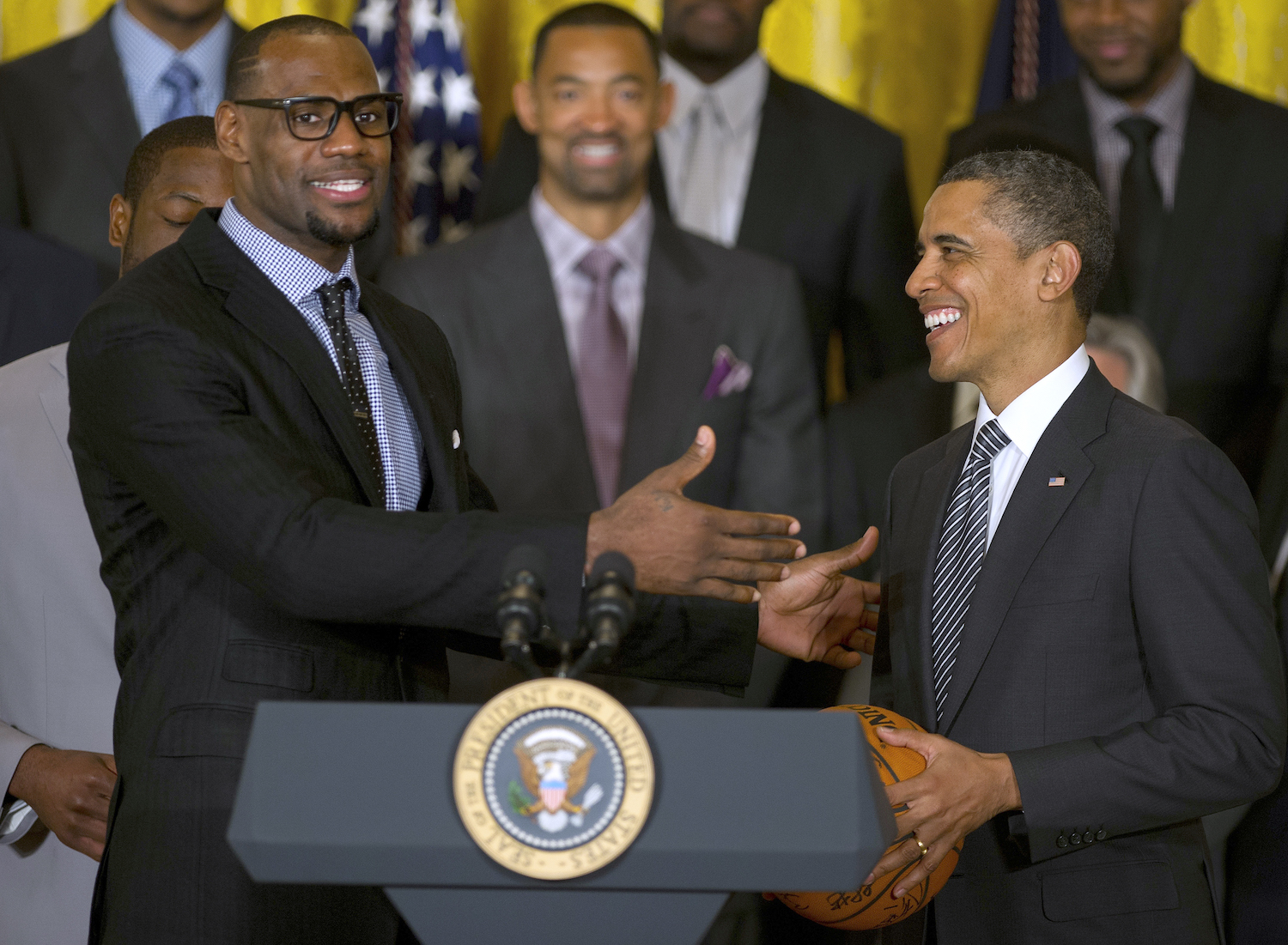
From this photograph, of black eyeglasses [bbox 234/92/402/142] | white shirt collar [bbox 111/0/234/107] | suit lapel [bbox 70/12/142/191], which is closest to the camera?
black eyeglasses [bbox 234/92/402/142]

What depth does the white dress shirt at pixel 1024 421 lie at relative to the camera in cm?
264

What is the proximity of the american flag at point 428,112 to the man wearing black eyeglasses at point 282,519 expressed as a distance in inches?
103

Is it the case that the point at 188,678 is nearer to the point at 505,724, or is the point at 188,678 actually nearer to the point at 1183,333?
the point at 505,724

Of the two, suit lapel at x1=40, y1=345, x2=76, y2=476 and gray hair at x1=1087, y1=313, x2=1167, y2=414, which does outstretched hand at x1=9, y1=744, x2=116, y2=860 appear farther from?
gray hair at x1=1087, y1=313, x2=1167, y2=414

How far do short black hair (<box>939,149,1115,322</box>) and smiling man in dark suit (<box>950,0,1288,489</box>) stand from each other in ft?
7.75

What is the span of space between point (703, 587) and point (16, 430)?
5.68 ft

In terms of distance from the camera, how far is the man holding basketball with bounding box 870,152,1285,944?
2.30m

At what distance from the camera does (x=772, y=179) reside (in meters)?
5.11

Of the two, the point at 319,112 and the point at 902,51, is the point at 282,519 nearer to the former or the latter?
the point at 319,112

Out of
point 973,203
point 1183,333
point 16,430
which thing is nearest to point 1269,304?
point 1183,333

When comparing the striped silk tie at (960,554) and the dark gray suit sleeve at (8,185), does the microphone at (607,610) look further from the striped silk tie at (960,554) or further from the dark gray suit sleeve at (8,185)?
the dark gray suit sleeve at (8,185)

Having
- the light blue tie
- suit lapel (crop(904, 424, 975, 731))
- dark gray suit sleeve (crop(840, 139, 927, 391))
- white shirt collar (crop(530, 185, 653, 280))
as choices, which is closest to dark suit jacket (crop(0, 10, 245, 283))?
the light blue tie

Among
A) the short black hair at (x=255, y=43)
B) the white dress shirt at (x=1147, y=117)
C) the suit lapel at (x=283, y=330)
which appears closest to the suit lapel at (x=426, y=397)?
the suit lapel at (x=283, y=330)

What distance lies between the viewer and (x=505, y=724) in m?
1.69
